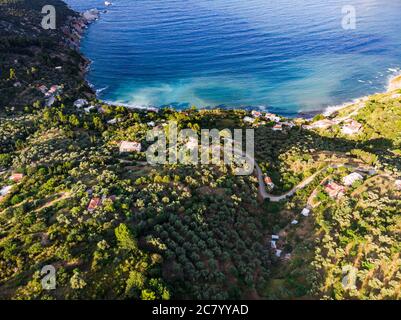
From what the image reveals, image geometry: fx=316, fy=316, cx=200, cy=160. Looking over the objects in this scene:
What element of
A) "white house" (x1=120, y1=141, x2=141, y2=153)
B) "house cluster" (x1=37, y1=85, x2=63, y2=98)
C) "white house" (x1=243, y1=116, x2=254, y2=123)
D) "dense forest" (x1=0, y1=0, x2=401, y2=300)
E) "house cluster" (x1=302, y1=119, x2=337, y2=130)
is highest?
"house cluster" (x1=37, y1=85, x2=63, y2=98)

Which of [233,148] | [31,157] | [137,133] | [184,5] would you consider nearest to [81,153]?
[31,157]

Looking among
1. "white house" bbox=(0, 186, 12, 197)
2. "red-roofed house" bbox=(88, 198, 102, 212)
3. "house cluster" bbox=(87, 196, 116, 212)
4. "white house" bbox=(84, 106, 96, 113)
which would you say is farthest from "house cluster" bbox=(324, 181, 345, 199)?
"white house" bbox=(84, 106, 96, 113)

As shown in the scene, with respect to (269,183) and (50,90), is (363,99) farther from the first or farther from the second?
(50,90)

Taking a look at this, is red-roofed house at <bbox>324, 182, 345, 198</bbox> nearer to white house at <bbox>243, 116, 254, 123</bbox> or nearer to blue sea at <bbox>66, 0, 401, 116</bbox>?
white house at <bbox>243, 116, 254, 123</bbox>

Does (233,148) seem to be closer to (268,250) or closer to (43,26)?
(268,250)

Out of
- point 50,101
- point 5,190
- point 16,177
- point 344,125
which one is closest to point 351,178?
point 344,125
